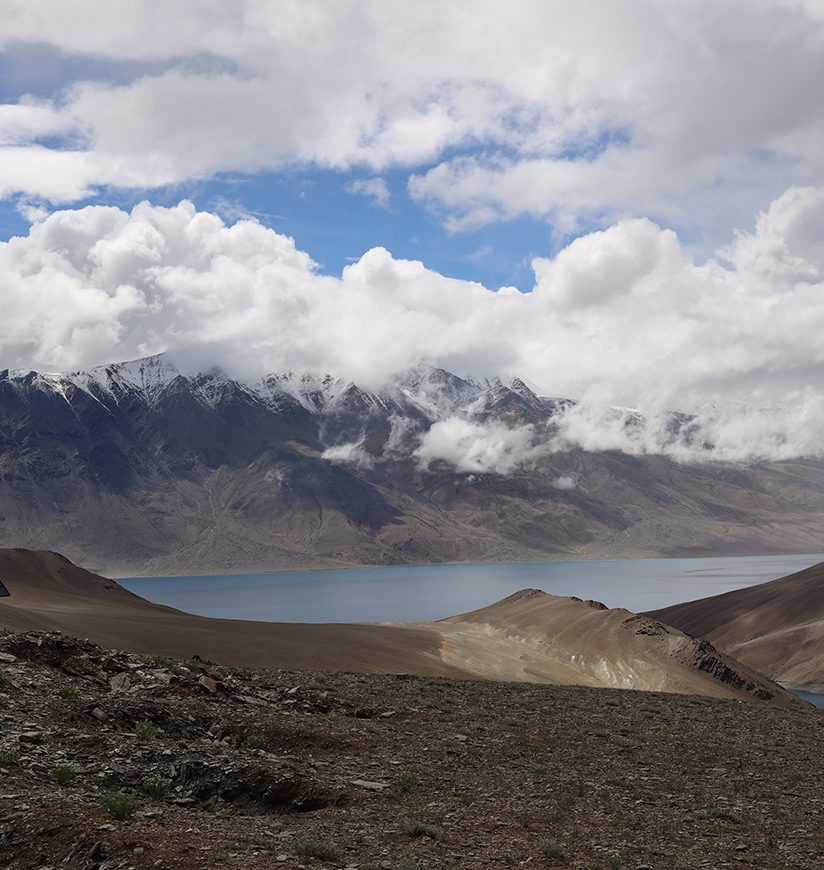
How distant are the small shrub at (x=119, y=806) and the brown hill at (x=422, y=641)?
108 ft

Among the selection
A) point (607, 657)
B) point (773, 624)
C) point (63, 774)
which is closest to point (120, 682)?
point (63, 774)

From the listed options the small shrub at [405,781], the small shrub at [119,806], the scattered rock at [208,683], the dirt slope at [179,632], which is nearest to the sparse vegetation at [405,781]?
the small shrub at [405,781]

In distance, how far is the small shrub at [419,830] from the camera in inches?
531

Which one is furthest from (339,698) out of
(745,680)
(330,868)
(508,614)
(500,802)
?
(508,614)

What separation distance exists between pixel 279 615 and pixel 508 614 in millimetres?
70593

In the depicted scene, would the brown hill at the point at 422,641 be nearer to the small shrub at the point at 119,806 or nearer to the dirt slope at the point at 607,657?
the dirt slope at the point at 607,657

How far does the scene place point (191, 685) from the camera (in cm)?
2167

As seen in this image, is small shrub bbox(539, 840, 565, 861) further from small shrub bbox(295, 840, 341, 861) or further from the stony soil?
small shrub bbox(295, 840, 341, 861)

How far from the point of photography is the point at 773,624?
120688 millimetres

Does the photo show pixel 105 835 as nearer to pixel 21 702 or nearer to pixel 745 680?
pixel 21 702

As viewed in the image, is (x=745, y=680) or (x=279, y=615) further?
(x=279, y=615)

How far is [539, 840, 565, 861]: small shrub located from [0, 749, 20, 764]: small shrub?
8256 millimetres

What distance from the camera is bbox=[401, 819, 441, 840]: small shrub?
44.2 ft

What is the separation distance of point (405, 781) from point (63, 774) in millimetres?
6036
